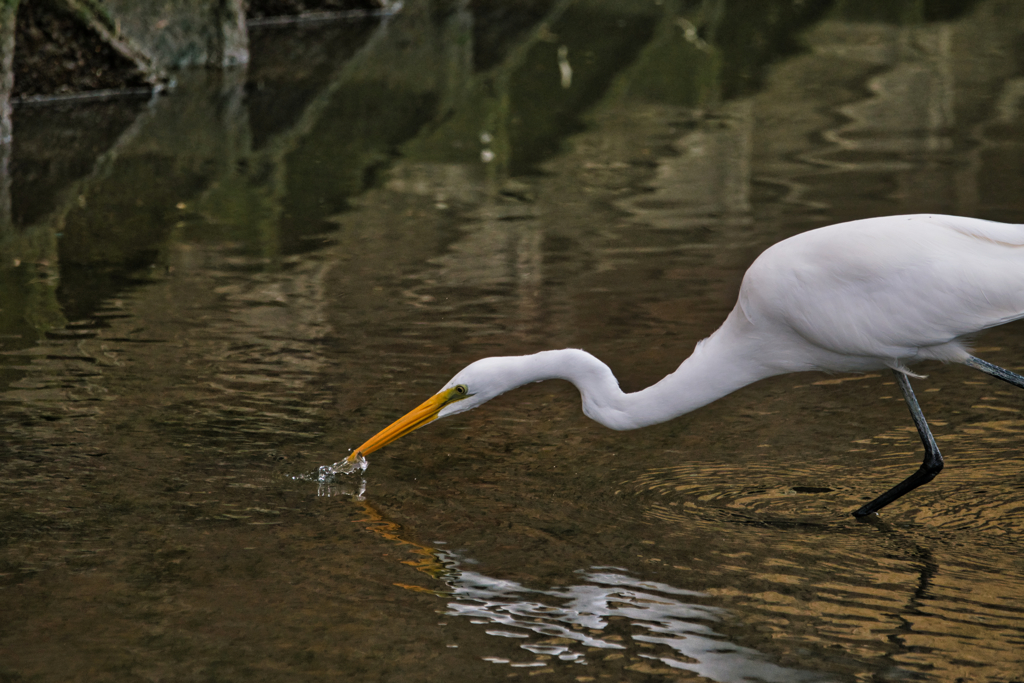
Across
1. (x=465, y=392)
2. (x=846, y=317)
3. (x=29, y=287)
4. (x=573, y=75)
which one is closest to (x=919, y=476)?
(x=846, y=317)

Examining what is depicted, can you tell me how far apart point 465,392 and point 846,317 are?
4.52ft

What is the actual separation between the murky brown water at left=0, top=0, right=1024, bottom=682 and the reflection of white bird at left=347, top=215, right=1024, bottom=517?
42 centimetres

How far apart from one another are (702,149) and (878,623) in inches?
252

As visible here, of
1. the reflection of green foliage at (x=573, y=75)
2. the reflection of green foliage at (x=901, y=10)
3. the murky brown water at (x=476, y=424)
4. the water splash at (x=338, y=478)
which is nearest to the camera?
the murky brown water at (x=476, y=424)

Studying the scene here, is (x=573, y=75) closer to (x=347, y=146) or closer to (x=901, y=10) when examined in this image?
(x=347, y=146)

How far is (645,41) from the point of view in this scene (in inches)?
547

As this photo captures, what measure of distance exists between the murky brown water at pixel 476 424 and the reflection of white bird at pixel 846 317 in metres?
0.42

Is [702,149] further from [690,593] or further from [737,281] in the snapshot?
[690,593]

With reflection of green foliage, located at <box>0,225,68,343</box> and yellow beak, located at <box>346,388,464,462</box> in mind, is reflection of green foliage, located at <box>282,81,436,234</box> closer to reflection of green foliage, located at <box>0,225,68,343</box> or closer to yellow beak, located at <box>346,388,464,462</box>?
reflection of green foliage, located at <box>0,225,68,343</box>

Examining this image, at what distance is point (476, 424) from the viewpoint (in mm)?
5336

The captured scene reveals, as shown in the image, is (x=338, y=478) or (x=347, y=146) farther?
(x=347, y=146)

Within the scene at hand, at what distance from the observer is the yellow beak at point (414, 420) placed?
175 inches

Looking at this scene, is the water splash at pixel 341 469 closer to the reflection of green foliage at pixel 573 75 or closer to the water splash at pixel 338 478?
the water splash at pixel 338 478

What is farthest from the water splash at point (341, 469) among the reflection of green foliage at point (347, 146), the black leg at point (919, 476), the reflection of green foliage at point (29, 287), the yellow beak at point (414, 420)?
the reflection of green foliage at point (347, 146)
